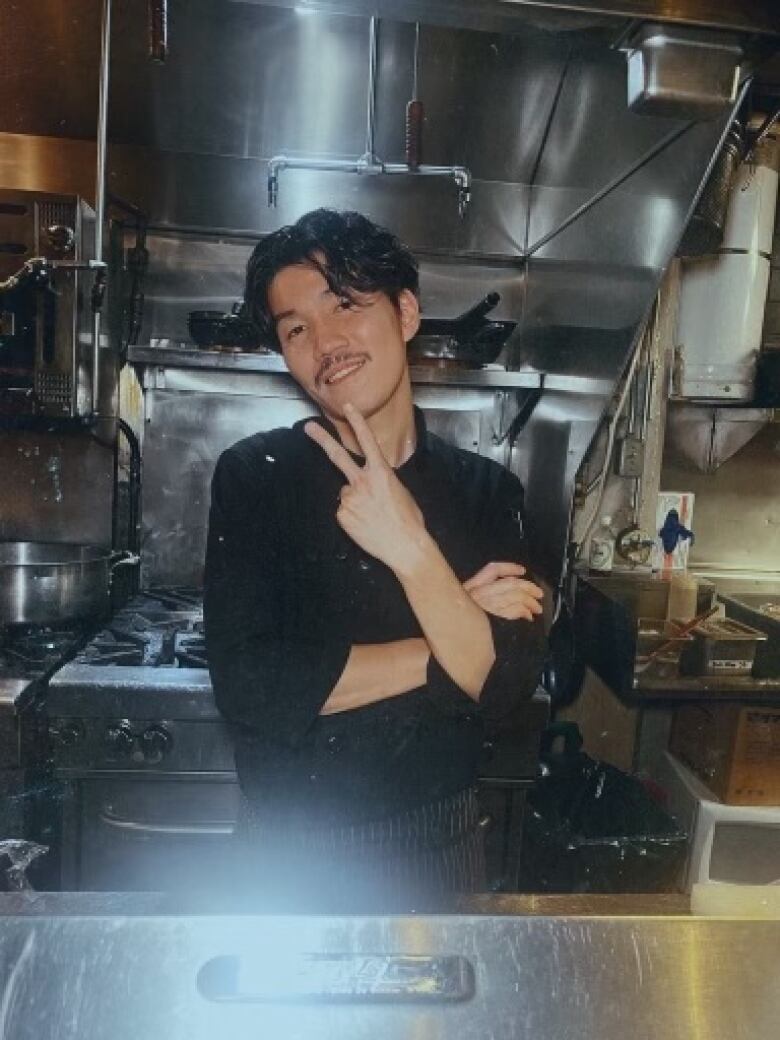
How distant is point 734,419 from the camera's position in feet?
10.3

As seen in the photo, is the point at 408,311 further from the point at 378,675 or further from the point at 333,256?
the point at 378,675

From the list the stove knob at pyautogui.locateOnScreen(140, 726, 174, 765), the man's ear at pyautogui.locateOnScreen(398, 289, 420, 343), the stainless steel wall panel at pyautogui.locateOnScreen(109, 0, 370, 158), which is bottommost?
the stove knob at pyautogui.locateOnScreen(140, 726, 174, 765)

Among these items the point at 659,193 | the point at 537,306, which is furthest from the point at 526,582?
the point at 537,306

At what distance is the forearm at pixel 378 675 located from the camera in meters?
1.37

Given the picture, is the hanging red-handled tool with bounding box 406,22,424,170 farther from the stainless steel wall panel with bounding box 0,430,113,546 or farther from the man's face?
the stainless steel wall panel with bounding box 0,430,113,546

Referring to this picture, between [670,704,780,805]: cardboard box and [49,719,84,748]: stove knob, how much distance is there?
1.95 meters

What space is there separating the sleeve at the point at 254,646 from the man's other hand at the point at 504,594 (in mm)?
252

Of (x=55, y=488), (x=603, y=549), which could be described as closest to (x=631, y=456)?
(x=603, y=549)

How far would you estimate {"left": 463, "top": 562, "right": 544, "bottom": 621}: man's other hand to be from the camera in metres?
1.37

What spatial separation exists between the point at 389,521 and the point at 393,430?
1.28 ft

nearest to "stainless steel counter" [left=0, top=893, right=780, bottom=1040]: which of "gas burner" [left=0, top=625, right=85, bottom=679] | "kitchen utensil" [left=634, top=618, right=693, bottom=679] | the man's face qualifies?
the man's face

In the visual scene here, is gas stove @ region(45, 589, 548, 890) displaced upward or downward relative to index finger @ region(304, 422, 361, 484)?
downward

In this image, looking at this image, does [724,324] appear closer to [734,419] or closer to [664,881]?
[734,419]

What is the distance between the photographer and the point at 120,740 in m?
1.99
